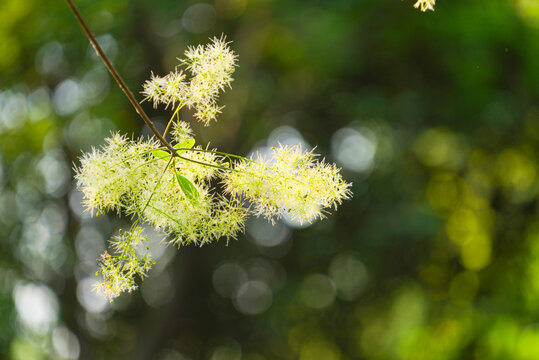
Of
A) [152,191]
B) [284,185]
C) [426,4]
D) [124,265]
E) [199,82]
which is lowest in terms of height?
[124,265]

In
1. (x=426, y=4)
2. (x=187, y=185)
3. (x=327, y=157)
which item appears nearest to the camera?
(x=426, y=4)

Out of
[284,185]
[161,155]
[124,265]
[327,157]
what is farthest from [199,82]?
[327,157]

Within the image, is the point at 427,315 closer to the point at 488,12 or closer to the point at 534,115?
the point at 534,115

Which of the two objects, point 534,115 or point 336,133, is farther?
point 336,133

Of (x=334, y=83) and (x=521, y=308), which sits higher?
(x=334, y=83)

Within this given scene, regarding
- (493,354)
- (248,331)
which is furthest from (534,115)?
(248,331)

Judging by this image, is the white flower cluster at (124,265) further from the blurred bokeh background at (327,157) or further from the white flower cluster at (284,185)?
the blurred bokeh background at (327,157)

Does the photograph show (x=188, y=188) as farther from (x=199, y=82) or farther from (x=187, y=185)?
(x=199, y=82)
